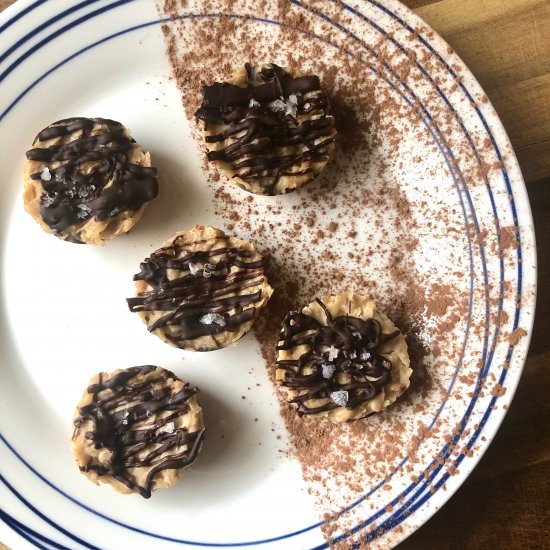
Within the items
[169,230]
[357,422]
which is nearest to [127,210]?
[169,230]

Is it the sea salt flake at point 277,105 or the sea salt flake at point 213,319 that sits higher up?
the sea salt flake at point 277,105

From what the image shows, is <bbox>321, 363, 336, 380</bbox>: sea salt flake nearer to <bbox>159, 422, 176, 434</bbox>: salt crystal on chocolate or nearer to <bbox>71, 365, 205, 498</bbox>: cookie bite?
<bbox>71, 365, 205, 498</bbox>: cookie bite

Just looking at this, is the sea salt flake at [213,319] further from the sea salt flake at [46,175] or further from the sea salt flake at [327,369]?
the sea salt flake at [46,175]

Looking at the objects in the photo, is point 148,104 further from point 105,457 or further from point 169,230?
point 105,457

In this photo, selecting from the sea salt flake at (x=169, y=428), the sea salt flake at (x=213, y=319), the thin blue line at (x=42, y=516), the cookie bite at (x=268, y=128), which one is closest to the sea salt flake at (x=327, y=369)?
the sea salt flake at (x=213, y=319)

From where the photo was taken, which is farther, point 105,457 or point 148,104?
point 148,104

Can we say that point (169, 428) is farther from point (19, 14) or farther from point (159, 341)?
point (19, 14)

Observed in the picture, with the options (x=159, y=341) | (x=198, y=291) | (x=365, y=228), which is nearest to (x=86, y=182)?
(x=198, y=291)
